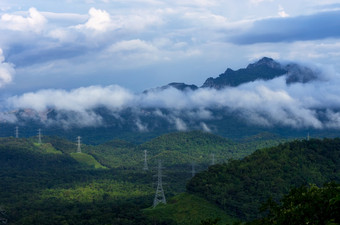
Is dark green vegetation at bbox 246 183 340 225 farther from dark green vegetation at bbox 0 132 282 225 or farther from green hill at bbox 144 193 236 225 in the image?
dark green vegetation at bbox 0 132 282 225

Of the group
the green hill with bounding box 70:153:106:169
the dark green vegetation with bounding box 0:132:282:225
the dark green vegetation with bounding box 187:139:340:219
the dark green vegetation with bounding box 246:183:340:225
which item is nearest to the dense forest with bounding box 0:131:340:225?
the dark green vegetation with bounding box 187:139:340:219

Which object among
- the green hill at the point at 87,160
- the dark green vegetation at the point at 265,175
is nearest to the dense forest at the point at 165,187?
the dark green vegetation at the point at 265,175

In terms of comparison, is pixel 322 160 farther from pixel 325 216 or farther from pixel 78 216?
pixel 325 216

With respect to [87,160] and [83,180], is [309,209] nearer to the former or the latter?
[83,180]

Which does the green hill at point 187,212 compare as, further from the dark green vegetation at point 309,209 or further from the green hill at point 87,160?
the green hill at point 87,160

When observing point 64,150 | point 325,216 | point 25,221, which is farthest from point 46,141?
point 325,216
